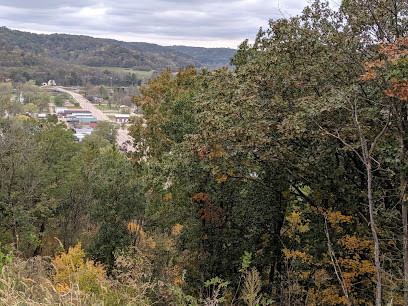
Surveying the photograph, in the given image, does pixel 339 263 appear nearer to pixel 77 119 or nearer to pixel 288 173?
pixel 288 173

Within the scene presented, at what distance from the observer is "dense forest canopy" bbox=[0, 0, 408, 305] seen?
5.19 meters

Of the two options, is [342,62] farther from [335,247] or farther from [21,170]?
[21,170]

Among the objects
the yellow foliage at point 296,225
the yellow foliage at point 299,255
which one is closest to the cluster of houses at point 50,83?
the yellow foliage at point 296,225

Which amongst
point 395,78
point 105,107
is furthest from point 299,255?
point 105,107

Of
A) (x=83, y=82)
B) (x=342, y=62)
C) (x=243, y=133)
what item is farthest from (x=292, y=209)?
(x=83, y=82)

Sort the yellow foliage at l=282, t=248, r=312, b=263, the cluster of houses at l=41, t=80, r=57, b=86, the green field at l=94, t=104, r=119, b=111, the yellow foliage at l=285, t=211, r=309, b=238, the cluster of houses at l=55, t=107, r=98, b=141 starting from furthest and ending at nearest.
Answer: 1. the cluster of houses at l=41, t=80, r=57, b=86
2. the green field at l=94, t=104, r=119, b=111
3. the cluster of houses at l=55, t=107, r=98, b=141
4. the yellow foliage at l=285, t=211, r=309, b=238
5. the yellow foliage at l=282, t=248, r=312, b=263

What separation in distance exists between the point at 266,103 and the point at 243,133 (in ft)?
2.93

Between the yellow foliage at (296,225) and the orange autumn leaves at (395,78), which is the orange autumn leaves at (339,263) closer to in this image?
the yellow foliage at (296,225)

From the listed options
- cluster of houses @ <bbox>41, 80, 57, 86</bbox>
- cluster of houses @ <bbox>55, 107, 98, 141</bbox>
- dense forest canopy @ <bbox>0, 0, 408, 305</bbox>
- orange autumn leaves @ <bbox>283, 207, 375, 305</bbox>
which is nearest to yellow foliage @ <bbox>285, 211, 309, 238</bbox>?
dense forest canopy @ <bbox>0, 0, 408, 305</bbox>

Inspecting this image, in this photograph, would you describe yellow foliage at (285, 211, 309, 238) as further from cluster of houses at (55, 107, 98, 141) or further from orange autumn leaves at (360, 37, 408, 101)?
cluster of houses at (55, 107, 98, 141)

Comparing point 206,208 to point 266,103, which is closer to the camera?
point 266,103

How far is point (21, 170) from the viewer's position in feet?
53.7

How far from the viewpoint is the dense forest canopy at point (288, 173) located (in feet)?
17.0

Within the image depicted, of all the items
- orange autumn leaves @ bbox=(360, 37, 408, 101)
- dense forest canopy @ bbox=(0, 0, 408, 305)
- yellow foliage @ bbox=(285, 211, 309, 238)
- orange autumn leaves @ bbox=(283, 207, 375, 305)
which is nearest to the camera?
orange autumn leaves @ bbox=(360, 37, 408, 101)
